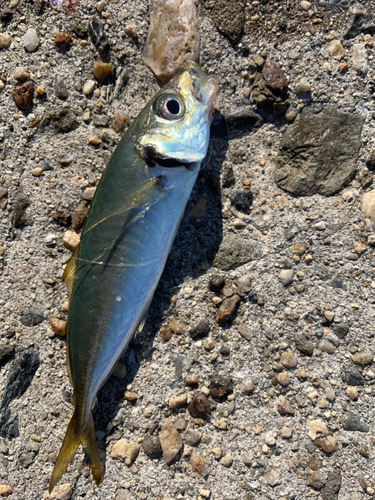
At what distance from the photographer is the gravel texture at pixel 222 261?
6.56ft

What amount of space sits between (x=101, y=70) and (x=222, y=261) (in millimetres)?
1346

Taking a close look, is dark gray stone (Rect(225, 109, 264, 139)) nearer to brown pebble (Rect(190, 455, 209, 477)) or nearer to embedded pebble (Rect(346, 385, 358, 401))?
embedded pebble (Rect(346, 385, 358, 401))

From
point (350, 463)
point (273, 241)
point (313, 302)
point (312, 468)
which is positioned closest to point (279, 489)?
point (312, 468)

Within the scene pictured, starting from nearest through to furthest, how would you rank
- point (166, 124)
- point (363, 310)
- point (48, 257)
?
point (166, 124)
point (363, 310)
point (48, 257)

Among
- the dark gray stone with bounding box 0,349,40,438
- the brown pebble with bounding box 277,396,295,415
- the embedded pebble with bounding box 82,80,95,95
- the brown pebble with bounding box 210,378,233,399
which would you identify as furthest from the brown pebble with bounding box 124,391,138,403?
the embedded pebble with bounding box 82,80,95,95

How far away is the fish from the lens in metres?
1.85

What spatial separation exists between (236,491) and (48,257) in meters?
1.67

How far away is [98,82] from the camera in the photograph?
225 cm

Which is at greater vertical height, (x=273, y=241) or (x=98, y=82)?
(x=98, y=82)

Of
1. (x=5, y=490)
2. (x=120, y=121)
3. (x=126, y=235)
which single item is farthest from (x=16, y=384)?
(x=120, y=121)

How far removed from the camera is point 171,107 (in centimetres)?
192

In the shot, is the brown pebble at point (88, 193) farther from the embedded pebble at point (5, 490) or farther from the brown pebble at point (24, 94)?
the embedded pebble at point (5, 490)

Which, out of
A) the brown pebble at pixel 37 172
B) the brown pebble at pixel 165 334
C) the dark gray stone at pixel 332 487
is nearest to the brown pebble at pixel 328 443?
the dark gray stone at pixel 332 487

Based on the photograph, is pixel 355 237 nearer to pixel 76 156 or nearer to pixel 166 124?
pixel 166 124
